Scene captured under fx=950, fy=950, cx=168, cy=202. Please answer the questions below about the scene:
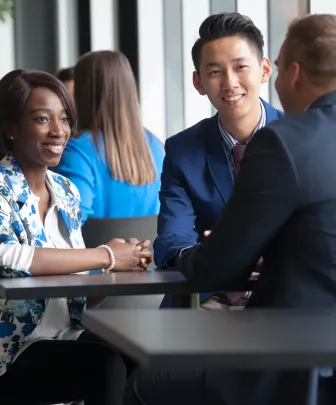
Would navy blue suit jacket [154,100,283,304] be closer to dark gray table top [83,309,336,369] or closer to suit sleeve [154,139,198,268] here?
suit sleeve [154,139,198,268]

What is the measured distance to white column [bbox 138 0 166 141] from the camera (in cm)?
628

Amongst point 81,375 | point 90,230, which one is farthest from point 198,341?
point 90,230

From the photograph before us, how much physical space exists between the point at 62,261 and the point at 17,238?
150mm

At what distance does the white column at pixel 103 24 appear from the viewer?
6.83m

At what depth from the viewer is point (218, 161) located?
9.21 feet

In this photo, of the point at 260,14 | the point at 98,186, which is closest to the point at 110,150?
the point at 98,186

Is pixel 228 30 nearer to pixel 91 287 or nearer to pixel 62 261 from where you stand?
pixel 62 261

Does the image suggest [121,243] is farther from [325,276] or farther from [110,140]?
[110,140]

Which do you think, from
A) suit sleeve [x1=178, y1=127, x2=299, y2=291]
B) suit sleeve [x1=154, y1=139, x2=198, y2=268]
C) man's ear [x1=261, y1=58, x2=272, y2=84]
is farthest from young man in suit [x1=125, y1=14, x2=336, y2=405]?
man's ear [x1=261, y1=58, x2=272, y2=84]

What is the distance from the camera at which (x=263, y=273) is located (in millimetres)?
1911

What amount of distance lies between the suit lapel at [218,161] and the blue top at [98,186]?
1137mm

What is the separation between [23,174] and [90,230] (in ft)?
2.06

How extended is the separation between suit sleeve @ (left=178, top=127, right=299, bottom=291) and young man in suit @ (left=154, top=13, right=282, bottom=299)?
779 mm

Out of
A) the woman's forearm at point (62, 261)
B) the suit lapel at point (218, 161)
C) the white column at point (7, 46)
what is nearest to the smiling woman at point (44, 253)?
the woman's forearm at point (62, 261)
